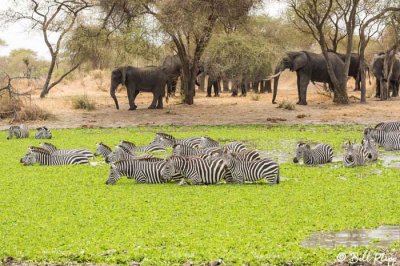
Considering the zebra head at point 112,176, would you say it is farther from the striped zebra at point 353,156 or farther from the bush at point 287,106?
the bush at point 287,106

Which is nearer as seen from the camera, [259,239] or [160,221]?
[259,239]

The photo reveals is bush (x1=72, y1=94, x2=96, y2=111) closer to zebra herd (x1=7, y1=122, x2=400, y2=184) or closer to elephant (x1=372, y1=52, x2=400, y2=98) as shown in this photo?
elephant (x1=372, y1=52, x2=400, y2=98)

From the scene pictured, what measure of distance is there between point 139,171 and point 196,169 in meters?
1.07

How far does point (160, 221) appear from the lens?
10.2 metres

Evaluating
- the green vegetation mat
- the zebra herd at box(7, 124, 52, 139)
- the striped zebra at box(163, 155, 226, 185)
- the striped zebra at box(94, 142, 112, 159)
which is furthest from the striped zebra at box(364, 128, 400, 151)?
the zebra herd at box(7, 124, 52, 139)


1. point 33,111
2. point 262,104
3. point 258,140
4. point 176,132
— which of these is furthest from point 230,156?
point 262,104

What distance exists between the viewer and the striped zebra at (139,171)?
13516 millimetres

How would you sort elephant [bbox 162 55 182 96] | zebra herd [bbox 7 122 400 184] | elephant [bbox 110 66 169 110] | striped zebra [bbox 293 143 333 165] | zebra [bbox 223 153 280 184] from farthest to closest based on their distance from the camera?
elephant [bbox 162 55 182 96] < elephant [bbox 110 66 169 110] < striped zebra [bbox 293 143 333 165] < zebra herd [bbox 7 122 400 184] < zebra [bbox 223 153 280 184]

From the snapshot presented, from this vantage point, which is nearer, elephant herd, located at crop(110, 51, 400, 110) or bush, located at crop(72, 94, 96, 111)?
elephant herd, located at crop(110, 51, 400, 110)

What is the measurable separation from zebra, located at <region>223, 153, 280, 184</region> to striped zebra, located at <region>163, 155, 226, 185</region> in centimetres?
18

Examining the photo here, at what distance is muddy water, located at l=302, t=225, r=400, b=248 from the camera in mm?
8812

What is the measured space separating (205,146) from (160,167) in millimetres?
4227

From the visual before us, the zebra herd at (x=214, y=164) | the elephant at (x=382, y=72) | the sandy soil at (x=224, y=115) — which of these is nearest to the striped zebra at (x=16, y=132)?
the sandy soil at (x=224, y=115)

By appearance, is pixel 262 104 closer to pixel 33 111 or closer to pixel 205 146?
pixel 33 111
